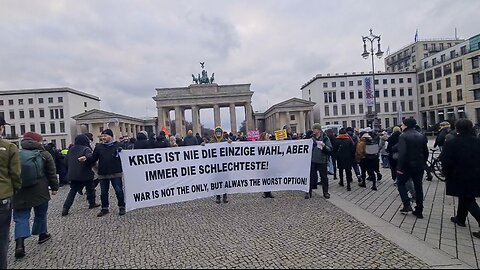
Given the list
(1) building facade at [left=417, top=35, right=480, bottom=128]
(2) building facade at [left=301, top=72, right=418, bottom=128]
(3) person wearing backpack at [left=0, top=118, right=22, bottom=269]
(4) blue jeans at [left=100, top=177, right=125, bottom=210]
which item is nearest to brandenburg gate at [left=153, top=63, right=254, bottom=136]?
(2) building facade at [left=301, top=72, right=418, bottom=128]

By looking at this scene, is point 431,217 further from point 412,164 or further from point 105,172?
point 105,172

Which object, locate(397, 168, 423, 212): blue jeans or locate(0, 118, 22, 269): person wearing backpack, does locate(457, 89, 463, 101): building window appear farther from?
locate(0, 118, 22, 269): person wearing backpack

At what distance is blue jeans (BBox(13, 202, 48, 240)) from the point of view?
Result: 4.94m

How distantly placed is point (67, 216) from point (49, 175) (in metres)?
2.34

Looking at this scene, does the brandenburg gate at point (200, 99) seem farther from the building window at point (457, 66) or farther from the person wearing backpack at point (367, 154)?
the person wearing backpack at point (367, 154)

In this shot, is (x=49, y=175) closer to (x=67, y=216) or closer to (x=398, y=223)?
(x=67, y=216)

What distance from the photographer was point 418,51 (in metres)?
92.2

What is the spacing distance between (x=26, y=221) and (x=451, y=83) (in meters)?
89.3

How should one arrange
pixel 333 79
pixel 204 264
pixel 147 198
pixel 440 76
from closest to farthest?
pixel 204 264
pixel 147 198
pixel 440 76
pixel 333 79

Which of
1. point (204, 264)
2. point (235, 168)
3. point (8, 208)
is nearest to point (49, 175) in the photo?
point (8, 208)

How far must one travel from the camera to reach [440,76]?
8019 cm

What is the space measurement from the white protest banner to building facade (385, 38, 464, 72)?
98094 millimetres

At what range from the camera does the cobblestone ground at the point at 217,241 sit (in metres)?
4.35

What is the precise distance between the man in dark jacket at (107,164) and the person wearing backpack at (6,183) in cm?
271
